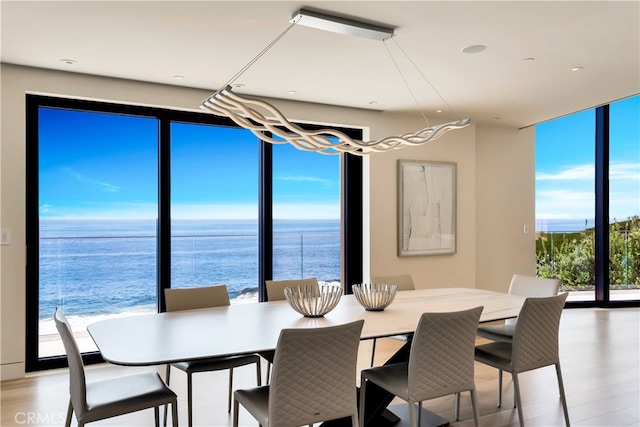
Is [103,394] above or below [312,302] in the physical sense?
below

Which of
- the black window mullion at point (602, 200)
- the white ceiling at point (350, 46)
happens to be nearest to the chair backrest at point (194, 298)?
the white ceiling at point (350, 46)

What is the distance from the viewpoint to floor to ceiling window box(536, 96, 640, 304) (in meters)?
6.66

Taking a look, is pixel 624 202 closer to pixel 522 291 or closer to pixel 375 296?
pixel 522 291

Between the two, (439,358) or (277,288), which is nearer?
(439,358)

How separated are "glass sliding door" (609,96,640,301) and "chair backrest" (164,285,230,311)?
5732mm

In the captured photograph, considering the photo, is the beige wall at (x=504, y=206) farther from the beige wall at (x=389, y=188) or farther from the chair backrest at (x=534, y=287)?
the chair backrest at (x=534, y=287)

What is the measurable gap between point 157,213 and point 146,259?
0.45 meters

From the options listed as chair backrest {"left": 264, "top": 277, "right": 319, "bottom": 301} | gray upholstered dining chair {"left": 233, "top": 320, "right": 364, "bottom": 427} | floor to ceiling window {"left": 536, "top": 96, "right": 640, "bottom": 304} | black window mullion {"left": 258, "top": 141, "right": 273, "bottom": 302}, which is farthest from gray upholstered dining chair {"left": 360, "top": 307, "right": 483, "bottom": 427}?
floor to ceiling window {"left": 536, "top": 96, "right": 640, "bottom": 304}

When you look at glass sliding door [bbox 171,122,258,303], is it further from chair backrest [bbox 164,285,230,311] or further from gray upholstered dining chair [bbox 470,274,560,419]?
gray upholstered dining chair [bbox 470,274,560,419]

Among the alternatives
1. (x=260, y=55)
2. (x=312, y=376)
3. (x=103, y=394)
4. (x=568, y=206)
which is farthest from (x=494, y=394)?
(x=568, y=206)

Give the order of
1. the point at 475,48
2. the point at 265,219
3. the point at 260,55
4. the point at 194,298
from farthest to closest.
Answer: the point at 265,219 → the point at 260,55 → the point at 475,48 → the point at 194,298

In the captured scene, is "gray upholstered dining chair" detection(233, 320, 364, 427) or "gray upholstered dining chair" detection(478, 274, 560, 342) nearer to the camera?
"gray upholstered dining chair" detection(233, 320, 364, 427)

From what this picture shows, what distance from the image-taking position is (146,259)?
4512 millimetres

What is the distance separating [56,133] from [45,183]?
0.49m
